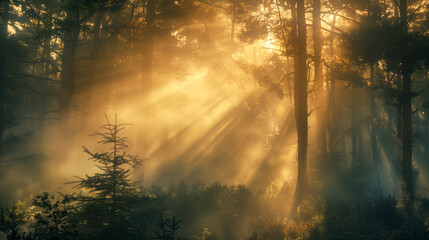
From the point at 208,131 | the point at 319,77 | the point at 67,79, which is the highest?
the point at 67,79

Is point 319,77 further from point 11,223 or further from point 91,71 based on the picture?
point 11,223

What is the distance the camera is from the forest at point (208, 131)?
7.32m

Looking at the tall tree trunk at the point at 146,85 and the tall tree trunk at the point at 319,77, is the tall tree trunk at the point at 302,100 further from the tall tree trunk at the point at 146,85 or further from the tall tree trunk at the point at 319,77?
the tall tree trunk at the point at 146,85

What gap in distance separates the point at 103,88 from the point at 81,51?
2.94 meters

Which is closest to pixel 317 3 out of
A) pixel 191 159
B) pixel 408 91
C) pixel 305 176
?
pixel 408 91

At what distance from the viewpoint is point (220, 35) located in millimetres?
22594

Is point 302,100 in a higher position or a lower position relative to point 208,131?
higher

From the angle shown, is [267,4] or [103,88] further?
[103,88]

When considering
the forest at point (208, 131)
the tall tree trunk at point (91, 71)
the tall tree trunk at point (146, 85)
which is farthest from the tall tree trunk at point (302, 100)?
the tall tree trunk at point (91, 71)

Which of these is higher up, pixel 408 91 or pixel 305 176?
pixel 408 91

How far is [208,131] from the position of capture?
26266 mm

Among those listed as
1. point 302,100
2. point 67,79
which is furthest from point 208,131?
point 302,100

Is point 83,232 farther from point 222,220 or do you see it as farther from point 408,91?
point 408,91

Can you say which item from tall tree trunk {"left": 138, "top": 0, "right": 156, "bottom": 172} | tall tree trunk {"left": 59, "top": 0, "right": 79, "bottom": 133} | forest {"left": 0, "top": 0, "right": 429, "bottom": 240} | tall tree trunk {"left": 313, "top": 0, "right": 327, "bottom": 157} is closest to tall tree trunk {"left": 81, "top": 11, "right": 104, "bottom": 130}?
forest {"left": 0, "top": 0, "right": 429, "bottom": 240}
